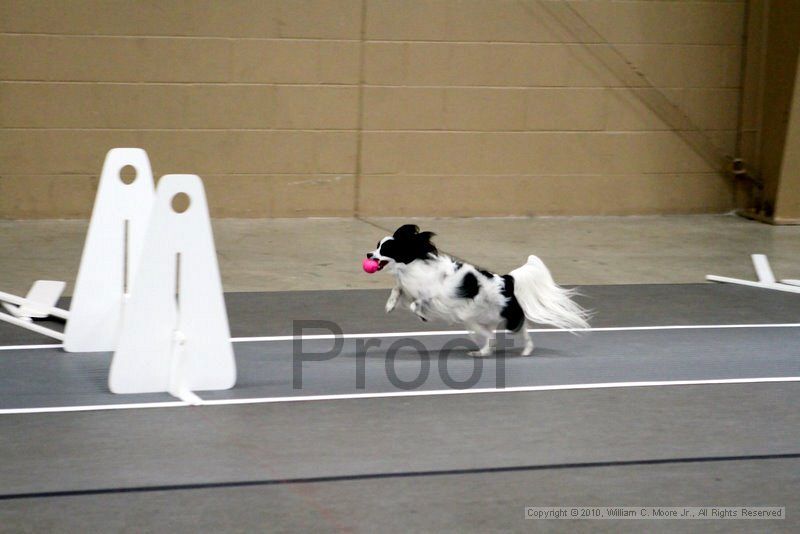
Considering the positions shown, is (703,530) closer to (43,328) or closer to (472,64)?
(43,328)

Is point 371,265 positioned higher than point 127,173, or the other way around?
point 127,173

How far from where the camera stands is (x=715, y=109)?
11094 mm

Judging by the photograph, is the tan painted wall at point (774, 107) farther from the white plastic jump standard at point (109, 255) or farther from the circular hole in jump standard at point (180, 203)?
the white plastic jump standard at point (109, 255)

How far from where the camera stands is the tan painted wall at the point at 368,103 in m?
9.65

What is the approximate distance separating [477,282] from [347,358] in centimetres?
91

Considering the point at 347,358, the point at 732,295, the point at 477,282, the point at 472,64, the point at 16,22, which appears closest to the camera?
the point at 477,282

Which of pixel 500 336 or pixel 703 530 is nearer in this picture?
pixel 703 530

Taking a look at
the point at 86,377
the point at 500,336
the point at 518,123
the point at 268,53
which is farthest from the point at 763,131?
the point at 86,377

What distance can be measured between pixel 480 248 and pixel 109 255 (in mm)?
4147

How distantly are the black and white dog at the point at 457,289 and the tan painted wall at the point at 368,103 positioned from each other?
484 centimetres

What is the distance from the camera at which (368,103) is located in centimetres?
1027

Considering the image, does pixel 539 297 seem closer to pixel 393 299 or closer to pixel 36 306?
pixel 393 299

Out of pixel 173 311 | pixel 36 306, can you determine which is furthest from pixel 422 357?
pixel 36 306

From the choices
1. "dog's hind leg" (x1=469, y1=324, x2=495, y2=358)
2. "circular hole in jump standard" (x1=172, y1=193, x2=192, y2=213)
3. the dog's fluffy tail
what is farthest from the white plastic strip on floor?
"circular hole in jump standard" (x1=172, y1=193, x2=192, y2=213)
